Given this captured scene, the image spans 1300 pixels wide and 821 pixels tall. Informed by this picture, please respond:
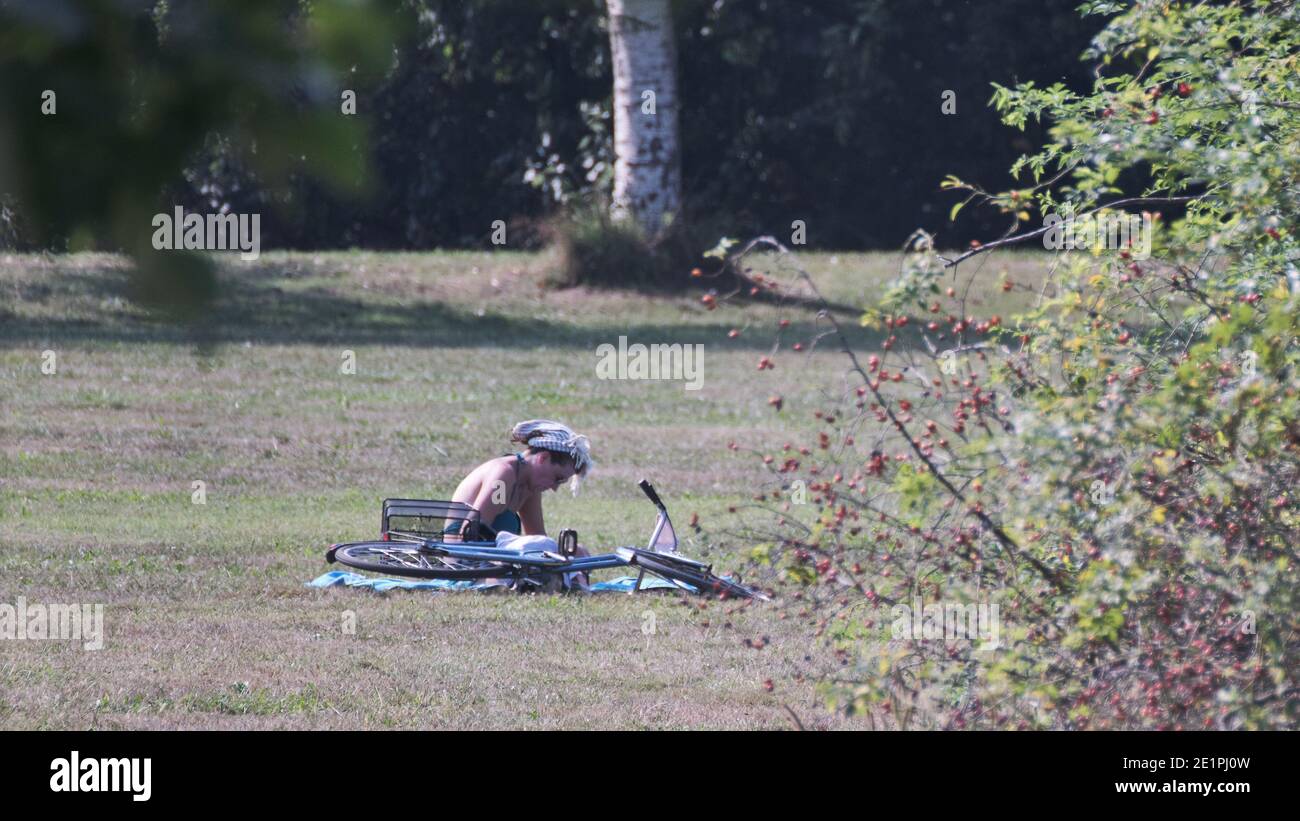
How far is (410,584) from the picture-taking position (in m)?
8.58

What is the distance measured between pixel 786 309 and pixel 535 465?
41.6 ft

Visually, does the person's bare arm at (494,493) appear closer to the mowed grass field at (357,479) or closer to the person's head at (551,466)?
the person's head at (551,466)

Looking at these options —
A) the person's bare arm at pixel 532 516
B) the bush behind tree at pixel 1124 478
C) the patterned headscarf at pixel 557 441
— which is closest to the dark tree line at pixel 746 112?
the person's bare arm at pixel 532 516

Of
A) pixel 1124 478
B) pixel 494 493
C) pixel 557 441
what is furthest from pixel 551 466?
pixel 1124 478

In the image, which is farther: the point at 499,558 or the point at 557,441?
the point at 557,441

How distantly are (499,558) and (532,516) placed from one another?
77cm

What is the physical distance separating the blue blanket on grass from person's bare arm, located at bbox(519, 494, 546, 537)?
1.98ft

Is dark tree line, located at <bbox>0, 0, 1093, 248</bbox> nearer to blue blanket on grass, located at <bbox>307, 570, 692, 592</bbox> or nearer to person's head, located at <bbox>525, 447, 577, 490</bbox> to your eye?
person's head, located at <bbox>525, 447, 577, 490</bbox>

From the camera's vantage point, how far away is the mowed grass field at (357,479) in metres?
6.43

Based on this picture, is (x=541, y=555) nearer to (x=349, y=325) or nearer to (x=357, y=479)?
(x=357, y=479)

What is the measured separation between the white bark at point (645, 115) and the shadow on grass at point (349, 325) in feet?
7.48

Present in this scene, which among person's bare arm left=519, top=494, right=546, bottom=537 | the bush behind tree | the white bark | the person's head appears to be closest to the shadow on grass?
the white bark
